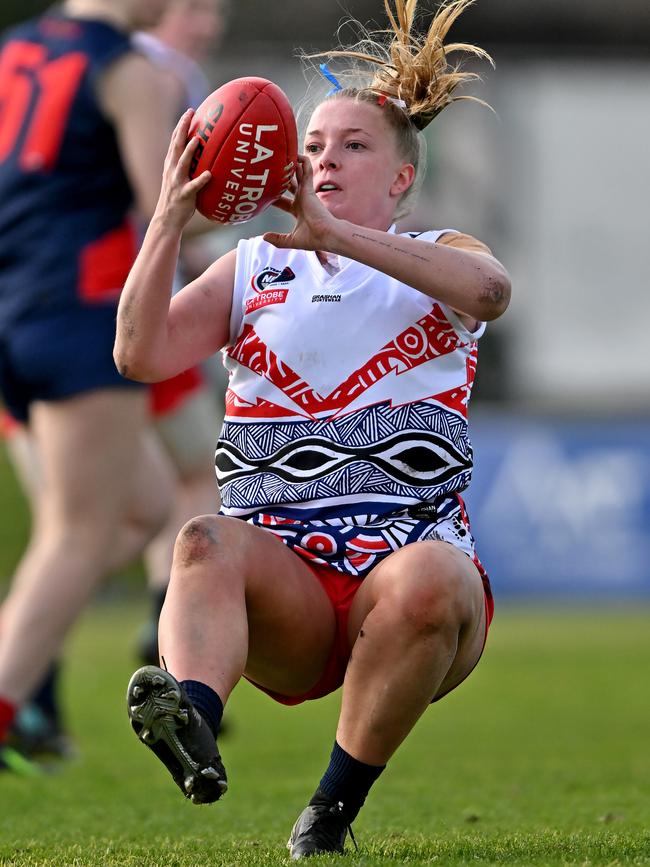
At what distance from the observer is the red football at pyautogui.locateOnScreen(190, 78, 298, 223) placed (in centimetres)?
299

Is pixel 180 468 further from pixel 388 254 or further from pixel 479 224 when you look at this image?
pixel 479 224

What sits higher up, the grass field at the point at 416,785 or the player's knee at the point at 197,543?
the player's knee at the point at 197,543

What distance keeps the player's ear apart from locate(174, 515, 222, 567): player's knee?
33.9 inches

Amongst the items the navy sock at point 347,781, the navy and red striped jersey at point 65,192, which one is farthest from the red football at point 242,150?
the navy and red striped jersey at point 65,192

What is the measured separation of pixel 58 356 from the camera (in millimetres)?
4770

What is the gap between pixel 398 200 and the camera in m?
3.44

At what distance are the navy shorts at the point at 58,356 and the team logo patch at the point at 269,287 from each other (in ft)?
4.78

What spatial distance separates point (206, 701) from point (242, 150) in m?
1.03

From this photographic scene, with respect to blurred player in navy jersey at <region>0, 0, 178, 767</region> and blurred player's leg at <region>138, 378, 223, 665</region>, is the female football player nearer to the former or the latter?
blurred player in navy jersey at <region>0, 0, 178, 767</region>

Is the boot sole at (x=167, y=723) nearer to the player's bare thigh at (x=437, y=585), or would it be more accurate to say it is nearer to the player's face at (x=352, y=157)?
the player's bare thigh at (x=437, y=585)

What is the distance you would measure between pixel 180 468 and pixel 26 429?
821mm

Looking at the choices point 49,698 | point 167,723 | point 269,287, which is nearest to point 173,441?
point 49,698

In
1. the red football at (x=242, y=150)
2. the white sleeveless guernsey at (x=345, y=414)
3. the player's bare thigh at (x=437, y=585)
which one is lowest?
the player's bare thigh at (x=437, y=585)

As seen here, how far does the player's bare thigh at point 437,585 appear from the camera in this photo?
2.96 meters
